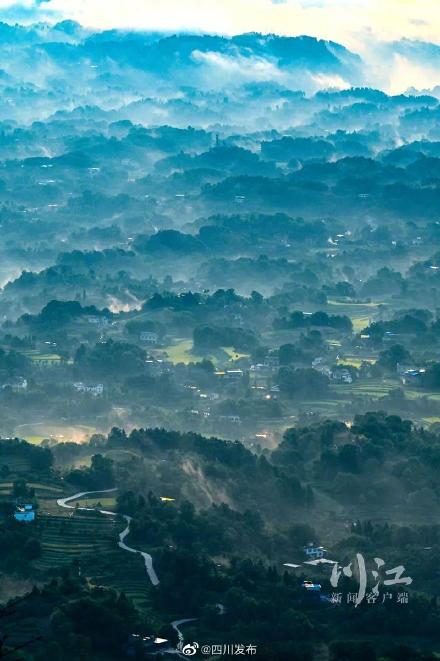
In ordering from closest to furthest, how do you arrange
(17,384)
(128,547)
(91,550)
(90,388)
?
(91,550) < (128,547) < (90,388) < (17,384)

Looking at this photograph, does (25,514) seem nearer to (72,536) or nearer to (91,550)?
(72,536)

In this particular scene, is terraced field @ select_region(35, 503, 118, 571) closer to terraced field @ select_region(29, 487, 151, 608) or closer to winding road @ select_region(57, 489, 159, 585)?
terraced field @ select_region(29, 487, 151, 608)

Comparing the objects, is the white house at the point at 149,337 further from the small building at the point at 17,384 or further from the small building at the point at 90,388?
the small building at the point at 17,384

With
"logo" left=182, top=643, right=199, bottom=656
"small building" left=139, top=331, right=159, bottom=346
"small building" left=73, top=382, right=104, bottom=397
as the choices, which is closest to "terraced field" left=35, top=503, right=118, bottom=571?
"logo" left=182, top=643, right=199, bottom=656

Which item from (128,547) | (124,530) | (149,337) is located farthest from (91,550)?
(149,337)

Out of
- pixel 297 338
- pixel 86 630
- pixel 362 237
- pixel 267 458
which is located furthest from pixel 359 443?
pixel 362 237
